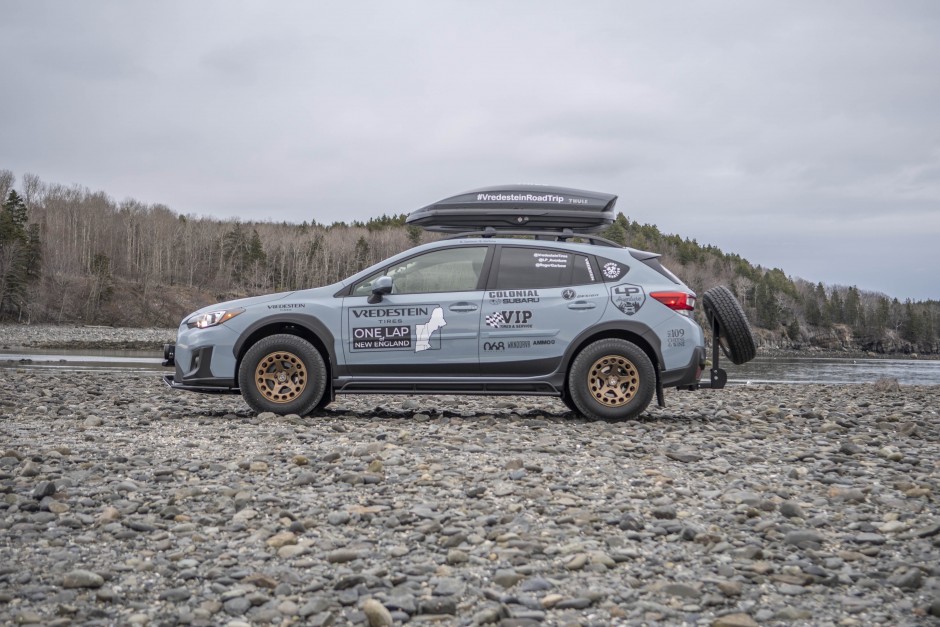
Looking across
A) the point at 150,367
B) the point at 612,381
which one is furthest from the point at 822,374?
the point at 612,381

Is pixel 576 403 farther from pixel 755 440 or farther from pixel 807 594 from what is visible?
pixel 807 594

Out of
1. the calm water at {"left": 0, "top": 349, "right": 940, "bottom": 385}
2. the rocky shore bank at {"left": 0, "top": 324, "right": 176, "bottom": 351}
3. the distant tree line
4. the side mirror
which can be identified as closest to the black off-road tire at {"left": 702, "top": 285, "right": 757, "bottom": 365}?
the side mirror

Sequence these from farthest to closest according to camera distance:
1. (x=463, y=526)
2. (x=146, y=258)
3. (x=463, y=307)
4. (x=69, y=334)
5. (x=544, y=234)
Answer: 1. (x=146, y=258)
2. (x=69, y=334)
3. (x=544, y=234)
4. (x=463, y=307)
5. (x=463, y=526)

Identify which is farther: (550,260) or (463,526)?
(550,260)

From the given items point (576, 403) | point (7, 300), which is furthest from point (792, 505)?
point (7, 300)

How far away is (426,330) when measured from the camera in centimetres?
783

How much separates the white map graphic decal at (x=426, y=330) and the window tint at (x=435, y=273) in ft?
1.05

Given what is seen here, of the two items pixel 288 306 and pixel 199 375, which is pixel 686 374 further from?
pixel 199 375

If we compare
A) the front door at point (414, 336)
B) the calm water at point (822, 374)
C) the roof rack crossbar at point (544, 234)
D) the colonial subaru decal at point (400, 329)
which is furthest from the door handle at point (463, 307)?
the calm water at point (822, 374)

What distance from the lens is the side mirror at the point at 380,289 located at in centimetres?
782

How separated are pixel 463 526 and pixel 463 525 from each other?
2cm

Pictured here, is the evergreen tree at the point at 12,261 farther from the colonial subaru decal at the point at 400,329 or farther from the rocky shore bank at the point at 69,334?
the colonial subaru decal at the point at 400,329

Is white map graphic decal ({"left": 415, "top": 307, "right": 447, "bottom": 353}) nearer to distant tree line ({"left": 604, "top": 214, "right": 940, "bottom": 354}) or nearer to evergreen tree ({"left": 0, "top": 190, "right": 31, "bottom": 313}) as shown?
evergreen tree ({"left": 0, "top": 190, "right": 31, "bottom": 313})

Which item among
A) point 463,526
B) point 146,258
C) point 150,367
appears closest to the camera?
point 463,526
